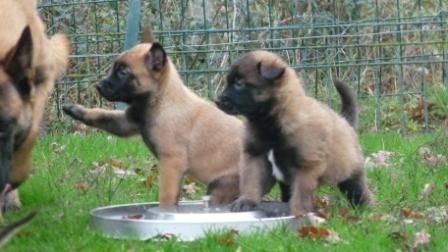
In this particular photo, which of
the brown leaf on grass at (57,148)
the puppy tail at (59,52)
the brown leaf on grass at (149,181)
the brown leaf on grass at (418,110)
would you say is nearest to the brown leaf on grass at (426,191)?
the brown leaf on grass at (149,181)

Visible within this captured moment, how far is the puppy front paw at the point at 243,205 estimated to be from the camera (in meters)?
6.02

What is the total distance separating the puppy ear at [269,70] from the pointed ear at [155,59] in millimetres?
642

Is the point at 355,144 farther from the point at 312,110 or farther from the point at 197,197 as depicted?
the point at 197,197

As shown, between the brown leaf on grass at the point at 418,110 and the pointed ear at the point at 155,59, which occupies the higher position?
the pointed ear at the point at 155,59

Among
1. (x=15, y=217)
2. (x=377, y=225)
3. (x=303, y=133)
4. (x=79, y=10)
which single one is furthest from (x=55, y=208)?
(x=79, y=10)

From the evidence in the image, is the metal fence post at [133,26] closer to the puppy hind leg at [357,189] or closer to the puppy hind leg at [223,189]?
the puppy hind leg at [223,189]

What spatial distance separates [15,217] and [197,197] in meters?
1.22

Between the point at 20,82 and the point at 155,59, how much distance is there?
85 centimetres

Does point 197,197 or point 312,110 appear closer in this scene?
point 312,110

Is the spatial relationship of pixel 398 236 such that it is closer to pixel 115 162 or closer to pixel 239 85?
pixel 239 85

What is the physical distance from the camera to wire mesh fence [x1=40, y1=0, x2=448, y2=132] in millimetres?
10250

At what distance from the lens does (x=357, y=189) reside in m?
6.23

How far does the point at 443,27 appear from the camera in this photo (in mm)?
10570

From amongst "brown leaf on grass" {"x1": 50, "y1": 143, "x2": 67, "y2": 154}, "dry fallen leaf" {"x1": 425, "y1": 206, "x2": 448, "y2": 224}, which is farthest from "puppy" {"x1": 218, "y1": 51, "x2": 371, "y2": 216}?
"brown leaf on grass" {"x1": 50, "y1": 143, "x2": 67, "y2": 154}
